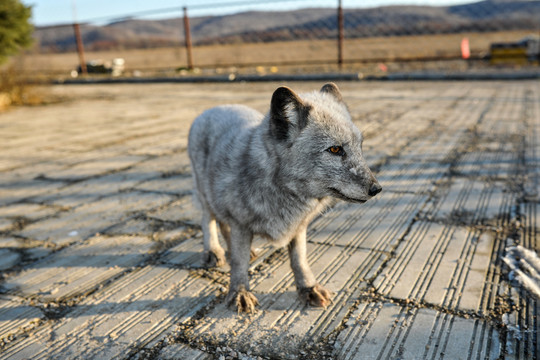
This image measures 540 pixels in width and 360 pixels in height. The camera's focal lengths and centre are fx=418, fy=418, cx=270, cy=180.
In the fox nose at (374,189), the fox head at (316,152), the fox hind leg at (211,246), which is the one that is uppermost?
the fox head at (316,152)

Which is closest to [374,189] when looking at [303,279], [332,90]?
[303,279]

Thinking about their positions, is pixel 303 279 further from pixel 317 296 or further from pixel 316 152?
pixel 316 152

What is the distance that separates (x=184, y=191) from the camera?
4.09 metres

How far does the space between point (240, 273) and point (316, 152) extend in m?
0.80

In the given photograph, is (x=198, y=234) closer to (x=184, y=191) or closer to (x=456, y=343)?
(x=184, y=191)

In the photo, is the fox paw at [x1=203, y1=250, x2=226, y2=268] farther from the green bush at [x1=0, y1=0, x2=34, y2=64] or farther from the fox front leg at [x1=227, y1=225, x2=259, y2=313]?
the green bush at [x1=0, y1=0, x2=34, y2=64]

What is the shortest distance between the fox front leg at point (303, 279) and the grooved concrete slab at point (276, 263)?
56mm

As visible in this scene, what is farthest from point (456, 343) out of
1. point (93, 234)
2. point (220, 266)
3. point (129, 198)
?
point (129, 198)

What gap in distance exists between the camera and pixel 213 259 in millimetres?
2742

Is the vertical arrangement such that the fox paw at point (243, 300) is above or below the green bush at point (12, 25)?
below

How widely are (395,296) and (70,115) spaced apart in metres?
8.47

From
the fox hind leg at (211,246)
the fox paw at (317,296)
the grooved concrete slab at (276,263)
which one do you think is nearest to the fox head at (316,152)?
the fox paw at (317,296)

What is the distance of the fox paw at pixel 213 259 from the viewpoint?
2.73 meters

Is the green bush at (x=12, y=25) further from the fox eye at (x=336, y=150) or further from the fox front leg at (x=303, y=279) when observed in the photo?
the fox eye at (x=336, y=150)
